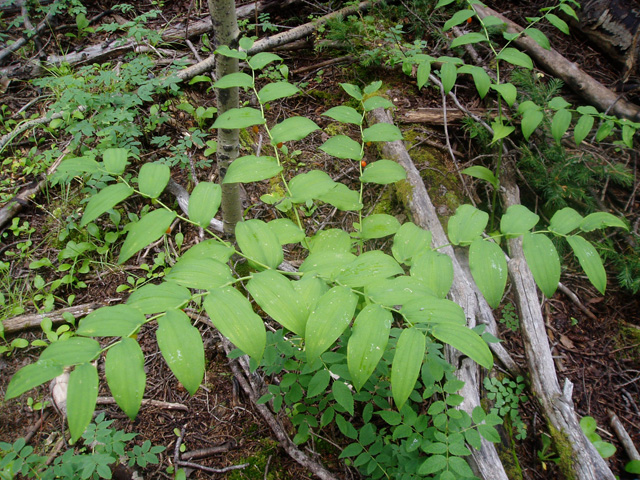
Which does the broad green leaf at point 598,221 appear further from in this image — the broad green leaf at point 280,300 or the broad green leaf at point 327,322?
the broad green leaf at point 280,300

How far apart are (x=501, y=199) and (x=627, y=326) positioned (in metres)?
1.20

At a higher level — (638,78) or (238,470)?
(638,78)

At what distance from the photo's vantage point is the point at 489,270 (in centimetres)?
130

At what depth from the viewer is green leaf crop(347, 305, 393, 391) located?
103 cm

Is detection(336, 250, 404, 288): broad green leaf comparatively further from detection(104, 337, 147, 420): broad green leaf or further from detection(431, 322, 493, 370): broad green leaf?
detection(104, 337, 147, 420): broad green leaf

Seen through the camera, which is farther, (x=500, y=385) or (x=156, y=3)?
(x=156, y=3)

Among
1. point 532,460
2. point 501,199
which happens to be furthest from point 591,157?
point 532,460

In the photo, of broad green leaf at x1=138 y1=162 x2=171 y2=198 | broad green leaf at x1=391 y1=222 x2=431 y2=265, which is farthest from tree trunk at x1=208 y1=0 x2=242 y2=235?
broad green leaf at x1=391 y1=222 x2=431 y2=265

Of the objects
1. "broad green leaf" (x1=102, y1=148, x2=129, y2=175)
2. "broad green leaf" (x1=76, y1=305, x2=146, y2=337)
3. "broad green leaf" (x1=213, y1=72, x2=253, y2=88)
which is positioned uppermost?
"broad green leaf" (x1=213, y1=72, x2=253, y2=88)

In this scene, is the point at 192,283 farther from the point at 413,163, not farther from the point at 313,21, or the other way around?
the point at 313,21

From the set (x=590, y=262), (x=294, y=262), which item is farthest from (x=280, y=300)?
(x=294, y=262)

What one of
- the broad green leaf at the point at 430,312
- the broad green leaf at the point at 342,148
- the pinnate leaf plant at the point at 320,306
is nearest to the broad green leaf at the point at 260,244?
the pinnate leaf plant at the point at 320,306

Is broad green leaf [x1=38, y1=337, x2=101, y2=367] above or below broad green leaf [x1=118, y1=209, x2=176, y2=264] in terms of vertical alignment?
below

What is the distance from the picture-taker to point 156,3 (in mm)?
4242
